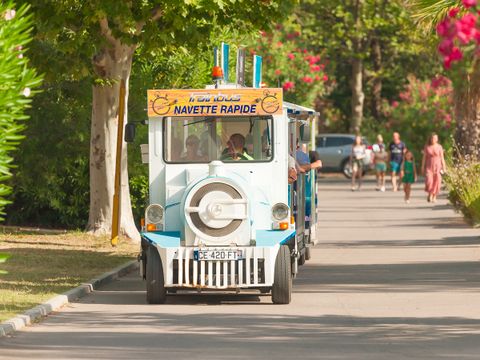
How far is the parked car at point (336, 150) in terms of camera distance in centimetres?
6162

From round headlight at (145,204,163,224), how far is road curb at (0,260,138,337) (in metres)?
1.17

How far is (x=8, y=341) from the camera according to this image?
40.3ft

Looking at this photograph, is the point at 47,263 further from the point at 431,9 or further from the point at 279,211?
the point at 431,9

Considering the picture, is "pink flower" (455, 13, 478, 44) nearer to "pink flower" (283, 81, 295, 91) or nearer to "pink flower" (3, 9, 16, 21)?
"pink flower" (3, 9, 16, 21)

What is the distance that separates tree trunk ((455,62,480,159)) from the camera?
38781mm

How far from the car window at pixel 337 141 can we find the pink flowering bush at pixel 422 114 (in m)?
2.36

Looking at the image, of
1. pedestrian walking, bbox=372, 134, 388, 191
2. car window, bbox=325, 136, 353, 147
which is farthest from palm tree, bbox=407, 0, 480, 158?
car window, bbox=325, 136, 353, 147

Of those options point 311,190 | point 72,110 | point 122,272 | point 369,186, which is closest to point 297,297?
point 122,272

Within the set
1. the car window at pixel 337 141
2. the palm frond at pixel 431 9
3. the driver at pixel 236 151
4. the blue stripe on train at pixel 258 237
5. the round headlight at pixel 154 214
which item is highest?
the palm frond at pixel 431 9

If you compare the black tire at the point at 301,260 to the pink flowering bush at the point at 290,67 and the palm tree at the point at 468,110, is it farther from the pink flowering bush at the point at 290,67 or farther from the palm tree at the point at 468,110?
the pink flowering bush at the point at 290,67

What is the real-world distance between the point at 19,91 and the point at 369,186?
4159 centimetres

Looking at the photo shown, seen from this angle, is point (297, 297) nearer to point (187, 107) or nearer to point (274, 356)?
point (187, 107)

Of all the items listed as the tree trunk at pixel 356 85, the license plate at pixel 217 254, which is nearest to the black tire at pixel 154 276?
the license plate at pixel 217 254

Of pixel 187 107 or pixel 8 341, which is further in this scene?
pixel 187 107
